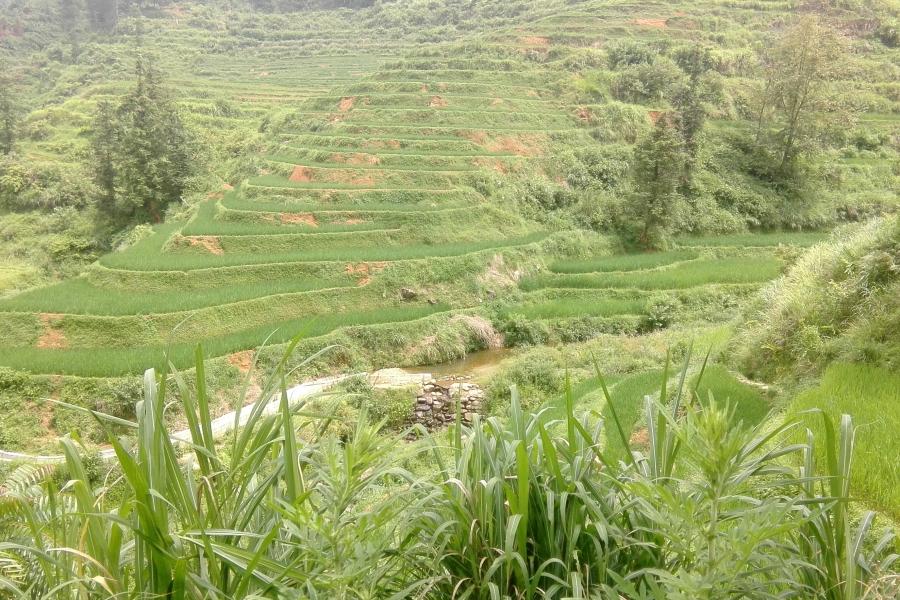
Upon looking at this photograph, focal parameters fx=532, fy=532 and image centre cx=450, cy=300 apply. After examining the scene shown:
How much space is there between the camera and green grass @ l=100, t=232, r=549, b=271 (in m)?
15.2

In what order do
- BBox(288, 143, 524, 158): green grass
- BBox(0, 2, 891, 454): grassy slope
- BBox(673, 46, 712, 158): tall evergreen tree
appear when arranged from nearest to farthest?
BBox(0, 2, 891, 454): grassy slope
BBox(288, 143, 524, 158): green grass
BBox(673, 46, 712, 158): tall evergreen tree

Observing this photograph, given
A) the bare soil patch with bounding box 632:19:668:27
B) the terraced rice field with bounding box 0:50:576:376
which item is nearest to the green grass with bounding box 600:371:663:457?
the terraced rice field with bounding box 0:50:576:376

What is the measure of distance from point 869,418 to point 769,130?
27897mm

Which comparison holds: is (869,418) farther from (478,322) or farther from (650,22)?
(650,22)

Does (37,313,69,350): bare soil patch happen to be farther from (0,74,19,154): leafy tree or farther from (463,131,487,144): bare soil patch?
(0,74,19,154): leafy tree

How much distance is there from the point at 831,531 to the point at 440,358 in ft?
41.7

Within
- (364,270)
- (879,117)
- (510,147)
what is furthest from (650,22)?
(364,270)

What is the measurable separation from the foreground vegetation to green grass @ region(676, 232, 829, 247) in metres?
21.2

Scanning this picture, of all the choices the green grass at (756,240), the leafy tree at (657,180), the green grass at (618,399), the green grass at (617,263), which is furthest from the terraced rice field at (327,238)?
the green grass at (756,240)

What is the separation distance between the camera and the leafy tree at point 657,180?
18.4m

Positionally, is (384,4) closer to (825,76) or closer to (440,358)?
(825,76)

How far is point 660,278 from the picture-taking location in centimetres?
1725

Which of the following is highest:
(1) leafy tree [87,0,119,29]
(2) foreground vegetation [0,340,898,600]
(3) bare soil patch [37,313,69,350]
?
(1) leafy tree [87,0,119,29]

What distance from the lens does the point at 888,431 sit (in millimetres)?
3592
